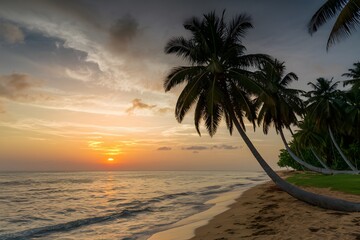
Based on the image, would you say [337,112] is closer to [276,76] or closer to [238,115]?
[276,76]

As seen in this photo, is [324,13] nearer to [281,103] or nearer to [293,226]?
[293,226]

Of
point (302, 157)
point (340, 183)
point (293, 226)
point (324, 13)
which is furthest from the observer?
point (302, 157)

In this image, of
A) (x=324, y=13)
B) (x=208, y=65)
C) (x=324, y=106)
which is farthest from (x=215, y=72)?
(x=324, y=106)

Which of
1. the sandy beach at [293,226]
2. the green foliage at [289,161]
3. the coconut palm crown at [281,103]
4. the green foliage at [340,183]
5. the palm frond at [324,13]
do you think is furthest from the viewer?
the green foliage at [289,161]

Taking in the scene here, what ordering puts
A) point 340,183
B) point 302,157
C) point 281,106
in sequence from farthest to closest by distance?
point 302,157 → point 281,106 → point 340,183

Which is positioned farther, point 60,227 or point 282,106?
point 282,106

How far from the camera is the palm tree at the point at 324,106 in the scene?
40719 mm

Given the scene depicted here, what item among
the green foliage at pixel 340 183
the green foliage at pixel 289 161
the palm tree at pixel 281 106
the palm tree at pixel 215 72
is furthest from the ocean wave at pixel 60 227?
the green foliage at pixel 289 161

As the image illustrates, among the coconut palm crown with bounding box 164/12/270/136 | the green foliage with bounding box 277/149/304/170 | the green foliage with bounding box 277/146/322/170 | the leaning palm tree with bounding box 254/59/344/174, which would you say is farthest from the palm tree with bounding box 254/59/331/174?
the green foliage with bounding box 277/149/304/170

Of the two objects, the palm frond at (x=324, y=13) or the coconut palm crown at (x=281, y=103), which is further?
the coconut palm crown at (x=281, y=103)

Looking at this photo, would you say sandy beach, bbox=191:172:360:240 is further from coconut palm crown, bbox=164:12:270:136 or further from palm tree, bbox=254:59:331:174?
palm tree, bbox=254:59:331:174

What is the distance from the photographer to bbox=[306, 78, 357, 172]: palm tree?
40.7 metres

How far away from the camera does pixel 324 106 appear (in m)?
40.7

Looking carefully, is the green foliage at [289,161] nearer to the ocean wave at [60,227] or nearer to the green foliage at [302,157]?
the green foliage at [302,157]
